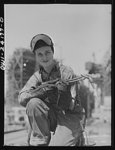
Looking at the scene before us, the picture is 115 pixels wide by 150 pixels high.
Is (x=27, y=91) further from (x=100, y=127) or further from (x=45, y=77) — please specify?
(x=100, y=127)

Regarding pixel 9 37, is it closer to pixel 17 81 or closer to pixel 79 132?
pixel 17 81

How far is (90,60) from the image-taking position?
7.47 ft

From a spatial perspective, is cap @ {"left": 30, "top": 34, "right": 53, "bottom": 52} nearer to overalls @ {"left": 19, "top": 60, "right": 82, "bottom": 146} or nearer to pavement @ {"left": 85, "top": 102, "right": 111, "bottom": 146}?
overalls @ {"left": 19, "top": 60, "right": 82, "bottom": 146}

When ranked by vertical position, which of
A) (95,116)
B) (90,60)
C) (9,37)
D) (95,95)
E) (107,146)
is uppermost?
(9,37)

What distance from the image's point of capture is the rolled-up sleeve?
2256 millimetres

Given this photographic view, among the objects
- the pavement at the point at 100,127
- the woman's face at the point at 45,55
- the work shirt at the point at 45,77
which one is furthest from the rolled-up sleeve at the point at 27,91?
the pavement at the point at 100,127

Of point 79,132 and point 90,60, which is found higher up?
point 90,60

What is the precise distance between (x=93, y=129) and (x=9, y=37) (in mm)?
952

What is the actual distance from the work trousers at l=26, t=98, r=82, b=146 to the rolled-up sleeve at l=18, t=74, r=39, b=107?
0.04 m

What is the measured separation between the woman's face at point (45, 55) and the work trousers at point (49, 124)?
286 mm

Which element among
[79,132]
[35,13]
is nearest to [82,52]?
[35,13]

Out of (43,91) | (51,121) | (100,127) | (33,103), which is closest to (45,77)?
(43,91)

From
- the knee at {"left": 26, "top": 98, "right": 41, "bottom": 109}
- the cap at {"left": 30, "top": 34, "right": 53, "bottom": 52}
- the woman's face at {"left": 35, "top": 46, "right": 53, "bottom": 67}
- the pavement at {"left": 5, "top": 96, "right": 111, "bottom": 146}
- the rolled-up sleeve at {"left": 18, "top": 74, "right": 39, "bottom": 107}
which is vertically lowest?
the pavement at {"left": 5, "top": 96, "right": 111, "bottom": 146}

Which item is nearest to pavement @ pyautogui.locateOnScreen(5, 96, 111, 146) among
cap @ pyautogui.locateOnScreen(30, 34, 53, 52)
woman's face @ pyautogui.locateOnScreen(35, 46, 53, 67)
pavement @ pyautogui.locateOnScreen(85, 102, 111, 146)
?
pavement @ pyautogui.locateOnScreen(85, 102, 111, 146)
